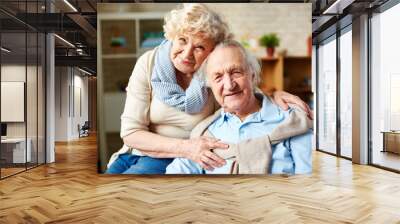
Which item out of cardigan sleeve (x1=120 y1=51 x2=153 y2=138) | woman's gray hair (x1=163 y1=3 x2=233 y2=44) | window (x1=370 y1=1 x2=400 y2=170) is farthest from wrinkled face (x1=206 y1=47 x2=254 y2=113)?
window (x1=370 y1=1 x2=400 y2=170)

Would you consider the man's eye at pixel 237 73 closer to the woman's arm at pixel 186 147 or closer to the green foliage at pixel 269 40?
the green foliage at pixel 269 40

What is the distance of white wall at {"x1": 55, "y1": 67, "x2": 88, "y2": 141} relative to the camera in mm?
15258

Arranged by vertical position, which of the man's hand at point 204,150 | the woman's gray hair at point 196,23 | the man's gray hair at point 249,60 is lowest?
the man's hand at point 204,150

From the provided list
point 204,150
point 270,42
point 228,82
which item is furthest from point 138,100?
point 270,42

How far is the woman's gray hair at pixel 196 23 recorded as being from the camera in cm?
585

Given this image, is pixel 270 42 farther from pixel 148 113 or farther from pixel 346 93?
pixel 346 93

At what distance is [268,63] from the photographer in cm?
600

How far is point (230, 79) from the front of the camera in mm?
5719

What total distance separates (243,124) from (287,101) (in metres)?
0.75

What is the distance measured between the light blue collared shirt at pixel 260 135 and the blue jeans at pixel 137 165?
0.12m

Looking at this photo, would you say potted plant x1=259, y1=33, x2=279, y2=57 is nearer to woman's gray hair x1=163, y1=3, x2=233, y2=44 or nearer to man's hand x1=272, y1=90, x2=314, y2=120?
woman's gray hair x1=163, y1=3, x2=233, y2=44

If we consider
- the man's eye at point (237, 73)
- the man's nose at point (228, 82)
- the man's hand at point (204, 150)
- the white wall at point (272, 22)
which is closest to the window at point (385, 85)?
the white wall at point (272, 22)

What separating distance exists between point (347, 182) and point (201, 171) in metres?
2.08

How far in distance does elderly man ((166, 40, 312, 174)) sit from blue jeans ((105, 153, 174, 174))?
14 centimetres
